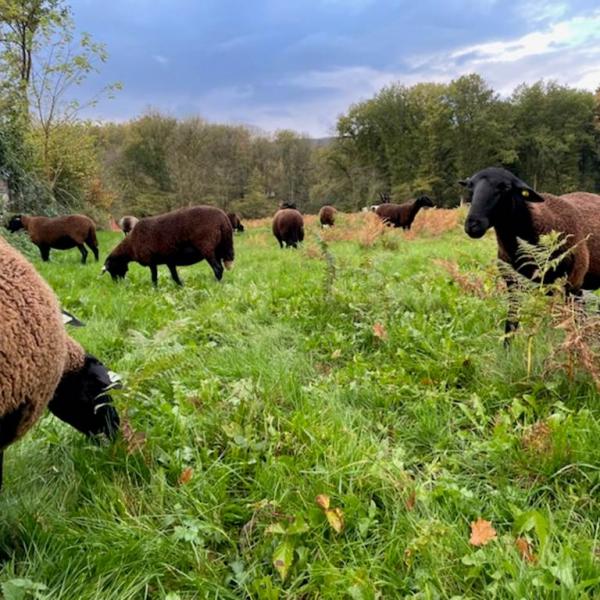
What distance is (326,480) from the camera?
7.10ft

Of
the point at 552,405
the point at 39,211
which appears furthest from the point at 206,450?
the point at 39,211

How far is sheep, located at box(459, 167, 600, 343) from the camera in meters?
3.94

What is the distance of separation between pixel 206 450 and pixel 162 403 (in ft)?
1.79

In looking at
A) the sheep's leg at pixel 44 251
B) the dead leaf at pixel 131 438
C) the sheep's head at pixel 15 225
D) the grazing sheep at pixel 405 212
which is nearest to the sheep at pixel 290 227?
the grazing sheep at pixel 405 212

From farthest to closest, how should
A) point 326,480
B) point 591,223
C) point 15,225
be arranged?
point 15,225, point 591,223, point 326,480

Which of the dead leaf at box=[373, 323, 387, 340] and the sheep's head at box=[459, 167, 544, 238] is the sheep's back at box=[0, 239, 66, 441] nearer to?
the dead leaf at box=[373, 323, 387, 340]

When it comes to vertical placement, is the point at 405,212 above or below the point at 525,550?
above

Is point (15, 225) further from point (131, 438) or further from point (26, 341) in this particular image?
point (26, 341)

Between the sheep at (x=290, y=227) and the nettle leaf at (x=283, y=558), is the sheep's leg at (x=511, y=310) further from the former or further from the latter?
the sheep at (x=290, y=227)

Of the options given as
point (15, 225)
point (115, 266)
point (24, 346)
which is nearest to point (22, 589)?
point (24, 346)

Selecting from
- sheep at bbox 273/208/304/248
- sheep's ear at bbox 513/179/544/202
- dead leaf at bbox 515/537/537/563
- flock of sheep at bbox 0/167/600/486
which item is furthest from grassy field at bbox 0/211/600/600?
sheep at bbox 273/208/304/248

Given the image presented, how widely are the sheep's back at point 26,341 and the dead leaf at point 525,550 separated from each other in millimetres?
2040

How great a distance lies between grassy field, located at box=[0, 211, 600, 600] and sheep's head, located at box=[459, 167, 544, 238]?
675 millimetres

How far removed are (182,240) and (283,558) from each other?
6.98m
